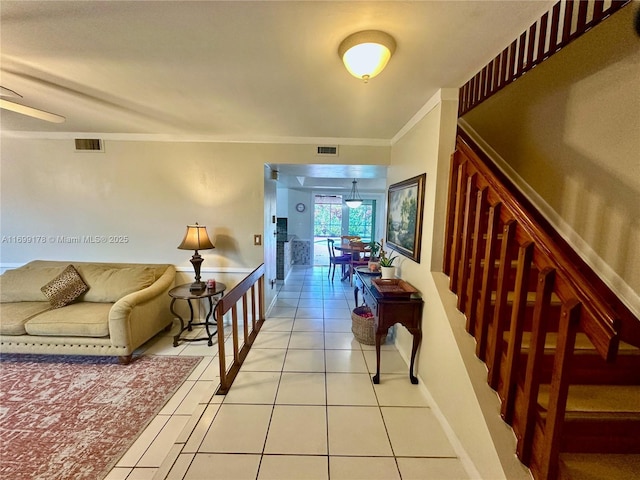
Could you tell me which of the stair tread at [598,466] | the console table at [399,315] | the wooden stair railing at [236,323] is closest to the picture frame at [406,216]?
the console table at [399,315]

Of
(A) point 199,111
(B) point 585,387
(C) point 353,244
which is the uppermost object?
(A) point 199,111

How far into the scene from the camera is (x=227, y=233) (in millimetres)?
3348

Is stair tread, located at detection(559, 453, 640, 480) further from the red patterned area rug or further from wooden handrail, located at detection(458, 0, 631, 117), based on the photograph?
the red patterned area rug

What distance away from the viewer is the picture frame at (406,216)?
227cm

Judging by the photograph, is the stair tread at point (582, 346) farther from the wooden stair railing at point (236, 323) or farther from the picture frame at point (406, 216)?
the wooden stair railing at point (236, 323)

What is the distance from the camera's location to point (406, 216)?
258 centimetres

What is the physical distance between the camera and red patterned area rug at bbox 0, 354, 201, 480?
1554 millimetres

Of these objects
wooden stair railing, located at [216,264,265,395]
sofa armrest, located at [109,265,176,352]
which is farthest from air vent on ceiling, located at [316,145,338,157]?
sofa armrest, located at [109,265,176,352]

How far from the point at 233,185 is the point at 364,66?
2.33 meters

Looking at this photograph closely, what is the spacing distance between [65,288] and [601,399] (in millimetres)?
4513

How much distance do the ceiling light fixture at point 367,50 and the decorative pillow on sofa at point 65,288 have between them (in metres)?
3.58

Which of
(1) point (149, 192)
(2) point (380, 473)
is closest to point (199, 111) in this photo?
(1) point (149, 192)

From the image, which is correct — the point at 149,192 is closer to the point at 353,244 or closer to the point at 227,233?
the point at 227,233

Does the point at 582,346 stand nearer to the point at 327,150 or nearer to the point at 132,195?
the point at 327,150
